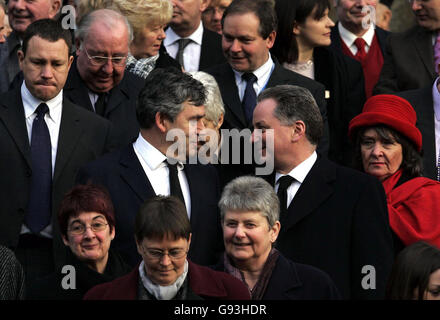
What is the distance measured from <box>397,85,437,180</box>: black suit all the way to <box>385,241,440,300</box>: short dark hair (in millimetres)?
1887

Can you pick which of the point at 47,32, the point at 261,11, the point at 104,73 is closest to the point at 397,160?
the point at 261,11

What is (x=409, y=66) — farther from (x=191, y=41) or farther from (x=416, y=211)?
(x=416, y=211)

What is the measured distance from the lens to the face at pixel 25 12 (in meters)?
8.95

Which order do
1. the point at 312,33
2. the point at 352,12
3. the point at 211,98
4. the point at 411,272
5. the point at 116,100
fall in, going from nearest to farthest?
1. the point at 411,272
2. the point at 211,98
3. the point at 116,100
4. the point at 312,33
5. the point at 352,12

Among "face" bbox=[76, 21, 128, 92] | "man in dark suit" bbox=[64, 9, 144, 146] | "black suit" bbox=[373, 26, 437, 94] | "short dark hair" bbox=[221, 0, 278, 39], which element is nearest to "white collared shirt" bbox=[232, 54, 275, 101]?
"short dark hair" bbox=[221, 0, 278, 39]

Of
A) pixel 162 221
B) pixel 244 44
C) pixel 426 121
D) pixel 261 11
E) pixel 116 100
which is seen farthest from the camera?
pixel 261 11

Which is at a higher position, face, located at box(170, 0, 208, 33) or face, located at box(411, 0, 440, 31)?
face, located at box(170, 0, 208, 33)

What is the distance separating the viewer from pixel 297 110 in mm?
7262

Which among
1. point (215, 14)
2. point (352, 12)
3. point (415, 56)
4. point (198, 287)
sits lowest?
point (198, 287)

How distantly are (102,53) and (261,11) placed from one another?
4.35 feet

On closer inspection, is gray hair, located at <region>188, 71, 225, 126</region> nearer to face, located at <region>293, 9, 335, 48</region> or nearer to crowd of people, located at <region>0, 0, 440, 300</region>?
crowd of people, located at <region>0, 0, 440, 300</region>

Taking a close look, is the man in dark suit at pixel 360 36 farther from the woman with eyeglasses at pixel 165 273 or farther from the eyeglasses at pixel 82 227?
the woman with eyeglasses at pixel 165 273

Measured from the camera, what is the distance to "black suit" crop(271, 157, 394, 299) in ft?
22.4

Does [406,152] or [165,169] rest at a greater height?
[406,152]
